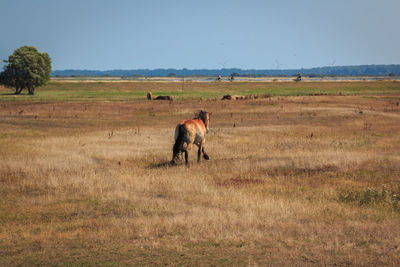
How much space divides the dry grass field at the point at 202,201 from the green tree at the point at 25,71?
69.0 meters

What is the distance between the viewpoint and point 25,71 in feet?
314

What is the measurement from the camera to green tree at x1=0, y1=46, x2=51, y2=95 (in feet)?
312

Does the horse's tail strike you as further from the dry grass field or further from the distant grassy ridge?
the distant grassy ridge

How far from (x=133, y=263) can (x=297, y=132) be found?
86.1 feet

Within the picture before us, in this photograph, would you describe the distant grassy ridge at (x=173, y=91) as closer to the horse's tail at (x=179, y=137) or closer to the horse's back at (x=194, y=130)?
the horse's back at (x=194, y=130)

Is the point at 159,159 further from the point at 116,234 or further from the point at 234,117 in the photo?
the point at 234,117

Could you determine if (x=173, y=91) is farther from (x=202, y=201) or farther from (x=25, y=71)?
(x=202, y=201)

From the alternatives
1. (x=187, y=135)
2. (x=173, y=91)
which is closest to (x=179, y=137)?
(x=187, y=135)

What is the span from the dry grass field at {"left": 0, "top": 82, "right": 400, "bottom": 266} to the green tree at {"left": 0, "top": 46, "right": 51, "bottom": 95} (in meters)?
69.0

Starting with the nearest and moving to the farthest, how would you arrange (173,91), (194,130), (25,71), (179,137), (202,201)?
(202,201)
(179,137)
(194,130)
(25,71)
(173,91)

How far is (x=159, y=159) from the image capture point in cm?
2241

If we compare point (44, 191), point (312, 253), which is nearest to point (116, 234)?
point (312, 253)

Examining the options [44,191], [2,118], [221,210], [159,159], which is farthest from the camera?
[2,118]

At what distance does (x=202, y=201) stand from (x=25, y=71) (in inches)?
3547
